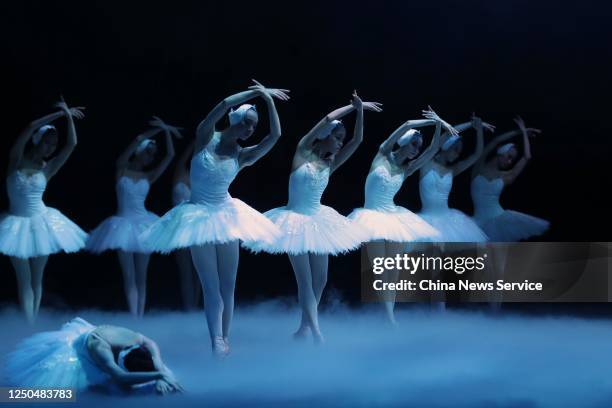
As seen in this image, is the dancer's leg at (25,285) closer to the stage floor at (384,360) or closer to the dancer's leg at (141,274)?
the stage floor at (384,360)

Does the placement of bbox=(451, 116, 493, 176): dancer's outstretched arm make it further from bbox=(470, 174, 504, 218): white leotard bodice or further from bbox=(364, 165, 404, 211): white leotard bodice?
bbox=(364, 165, 404, 211): white leotard bodice

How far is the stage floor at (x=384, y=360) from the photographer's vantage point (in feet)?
10.6

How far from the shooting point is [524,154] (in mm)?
5984

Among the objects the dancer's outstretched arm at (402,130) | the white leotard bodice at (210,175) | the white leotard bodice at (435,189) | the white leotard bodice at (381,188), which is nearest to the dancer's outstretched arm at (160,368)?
the white leotard bodice at (210,175)

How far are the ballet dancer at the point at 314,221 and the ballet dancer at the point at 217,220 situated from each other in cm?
31

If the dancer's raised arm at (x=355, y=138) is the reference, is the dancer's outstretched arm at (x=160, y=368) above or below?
below

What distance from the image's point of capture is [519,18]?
533 centimetres

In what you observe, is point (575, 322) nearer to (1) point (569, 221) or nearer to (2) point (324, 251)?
(1) point (569, 221)

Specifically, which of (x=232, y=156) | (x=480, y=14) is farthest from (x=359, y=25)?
(x=232, y=156)

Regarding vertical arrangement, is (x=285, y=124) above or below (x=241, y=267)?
above

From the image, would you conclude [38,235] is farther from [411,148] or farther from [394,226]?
[411,148]

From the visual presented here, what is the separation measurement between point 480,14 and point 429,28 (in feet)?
1.28

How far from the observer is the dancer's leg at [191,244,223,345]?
386cm

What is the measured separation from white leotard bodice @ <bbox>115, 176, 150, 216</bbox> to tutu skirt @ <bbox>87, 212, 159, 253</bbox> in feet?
0.15
